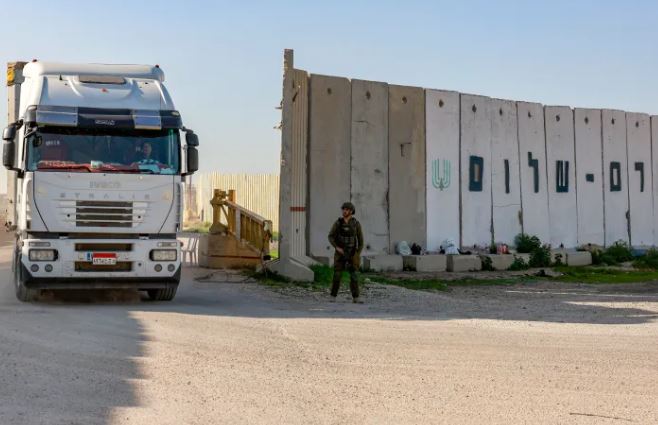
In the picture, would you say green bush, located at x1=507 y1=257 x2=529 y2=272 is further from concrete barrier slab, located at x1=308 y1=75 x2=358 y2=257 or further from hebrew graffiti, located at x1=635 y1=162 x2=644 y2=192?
hebrew graffiti, located at x1=635 y1=162 x2=644 y2=192

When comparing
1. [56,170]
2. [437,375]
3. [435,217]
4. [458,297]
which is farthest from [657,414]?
[435,217]

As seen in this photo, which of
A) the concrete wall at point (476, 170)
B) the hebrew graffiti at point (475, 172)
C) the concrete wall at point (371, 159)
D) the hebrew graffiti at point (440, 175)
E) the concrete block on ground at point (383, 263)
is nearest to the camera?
the concrete block on ground at point (383, 263)

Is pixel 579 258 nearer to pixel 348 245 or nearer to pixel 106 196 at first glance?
Result: pixel 348 245

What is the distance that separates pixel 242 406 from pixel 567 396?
9.05 feet

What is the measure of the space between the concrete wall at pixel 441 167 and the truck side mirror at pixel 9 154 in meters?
11.8

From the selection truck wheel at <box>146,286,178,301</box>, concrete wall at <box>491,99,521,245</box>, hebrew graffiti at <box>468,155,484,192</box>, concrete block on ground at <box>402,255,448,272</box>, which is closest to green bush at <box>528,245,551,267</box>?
concrete wall at <box>491,99,521,245</box>

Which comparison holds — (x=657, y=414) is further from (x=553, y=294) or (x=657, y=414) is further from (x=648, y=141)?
(x=648, y=141)

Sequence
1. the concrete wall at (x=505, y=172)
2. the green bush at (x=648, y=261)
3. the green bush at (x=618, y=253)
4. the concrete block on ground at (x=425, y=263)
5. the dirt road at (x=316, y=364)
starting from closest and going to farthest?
1. the dirt road at (x=316, y=364)
2. the concrete block on ground at (x=425, y=263)
3. the concrete wall at (x=505, y=172)
4. the green bush at (x=648, y=261)
5. the green bush at (x=618, y=253)

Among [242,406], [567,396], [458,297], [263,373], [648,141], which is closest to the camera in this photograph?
[242,406]

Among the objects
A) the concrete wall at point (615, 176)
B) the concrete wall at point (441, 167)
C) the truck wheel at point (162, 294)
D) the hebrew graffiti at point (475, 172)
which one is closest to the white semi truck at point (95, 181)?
Answer: the truck wheel at point (162, 294)

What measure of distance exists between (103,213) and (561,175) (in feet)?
53.4

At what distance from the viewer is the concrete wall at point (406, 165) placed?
22.3m

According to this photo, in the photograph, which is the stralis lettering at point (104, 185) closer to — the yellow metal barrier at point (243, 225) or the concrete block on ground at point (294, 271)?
the concrete block on ground at point (294, 271)

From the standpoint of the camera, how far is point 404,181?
2253 cm
